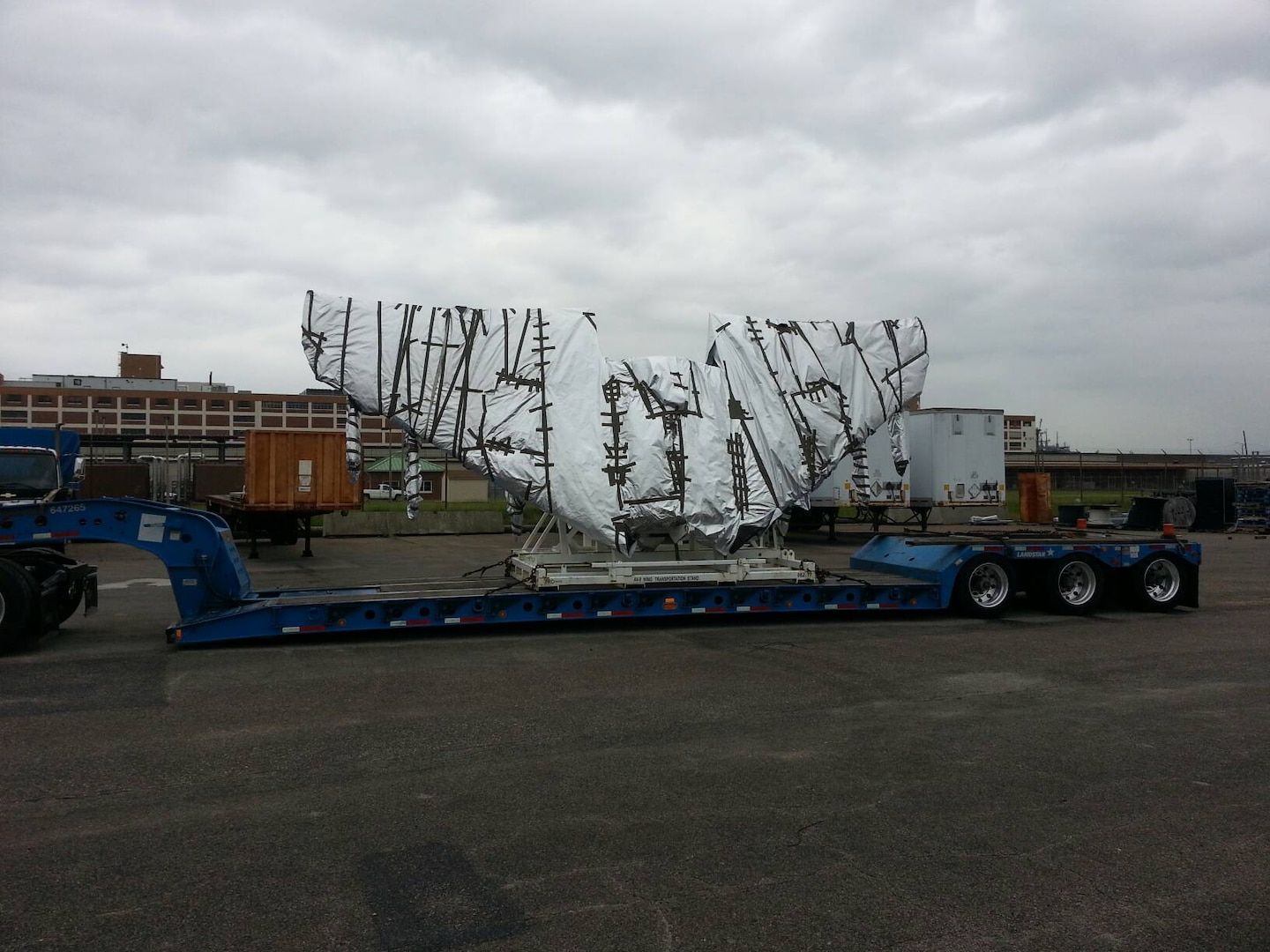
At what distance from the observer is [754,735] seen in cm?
674

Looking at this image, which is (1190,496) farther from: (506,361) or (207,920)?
(207,920)

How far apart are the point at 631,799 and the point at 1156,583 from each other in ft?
36.3

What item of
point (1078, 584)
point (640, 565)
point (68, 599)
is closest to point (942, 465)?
point (1078, 584)

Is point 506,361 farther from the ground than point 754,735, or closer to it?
farther from the ground

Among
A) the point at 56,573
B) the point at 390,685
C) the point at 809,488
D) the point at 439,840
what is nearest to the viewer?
the point at 439,840

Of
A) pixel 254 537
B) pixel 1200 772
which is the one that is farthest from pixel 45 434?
pixel 1200 772

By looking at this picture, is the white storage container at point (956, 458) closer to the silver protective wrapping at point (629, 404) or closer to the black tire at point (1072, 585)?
the black tire at point (1072, 585)

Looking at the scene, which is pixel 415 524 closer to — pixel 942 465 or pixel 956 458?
pixel 942 465

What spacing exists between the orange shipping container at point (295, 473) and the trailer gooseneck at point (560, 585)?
1150cm

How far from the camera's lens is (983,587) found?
12844 millimetres

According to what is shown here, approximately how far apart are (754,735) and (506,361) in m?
6.16

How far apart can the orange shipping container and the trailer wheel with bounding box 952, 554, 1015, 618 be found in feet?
48.9

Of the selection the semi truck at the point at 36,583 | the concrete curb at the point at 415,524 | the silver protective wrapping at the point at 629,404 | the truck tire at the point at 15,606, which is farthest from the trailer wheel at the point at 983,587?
the concrete curb at the point at 415,524

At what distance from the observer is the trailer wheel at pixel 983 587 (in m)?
12.6
